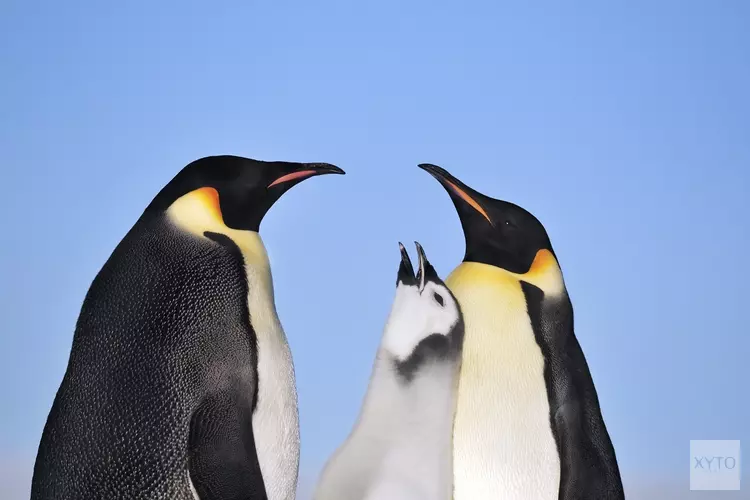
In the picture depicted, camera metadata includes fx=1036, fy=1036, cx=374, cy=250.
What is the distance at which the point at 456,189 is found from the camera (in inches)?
A: 189

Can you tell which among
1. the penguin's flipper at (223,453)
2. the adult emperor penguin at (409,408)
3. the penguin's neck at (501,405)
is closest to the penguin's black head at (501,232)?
the penguin's neck at (501,405)

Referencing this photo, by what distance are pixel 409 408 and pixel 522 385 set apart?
2.56 feet

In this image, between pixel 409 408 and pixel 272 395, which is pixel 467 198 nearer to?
pixel 409 408

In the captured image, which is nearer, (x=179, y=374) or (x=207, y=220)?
(x=179, y=374)

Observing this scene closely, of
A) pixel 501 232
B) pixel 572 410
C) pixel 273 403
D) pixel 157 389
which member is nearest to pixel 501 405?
pixel 572 410

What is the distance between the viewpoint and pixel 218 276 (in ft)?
12.1

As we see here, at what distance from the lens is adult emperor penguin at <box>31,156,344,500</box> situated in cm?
336

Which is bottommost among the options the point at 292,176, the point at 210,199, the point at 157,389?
the point at 157,389

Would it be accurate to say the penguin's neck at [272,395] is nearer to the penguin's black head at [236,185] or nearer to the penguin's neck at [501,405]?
the penguin's black head at [236,185]

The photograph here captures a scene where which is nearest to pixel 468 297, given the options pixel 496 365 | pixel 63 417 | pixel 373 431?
pixel 496 365

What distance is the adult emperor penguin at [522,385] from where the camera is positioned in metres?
4.33

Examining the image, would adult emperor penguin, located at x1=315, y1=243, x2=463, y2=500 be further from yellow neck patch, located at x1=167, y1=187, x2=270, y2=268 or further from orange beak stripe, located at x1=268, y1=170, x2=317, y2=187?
yellow neck patch, located at x1=167, y1=187, x2=270, y2=268

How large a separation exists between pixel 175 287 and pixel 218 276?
161 mm

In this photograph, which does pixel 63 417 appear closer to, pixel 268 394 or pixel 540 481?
pixel 268 394
